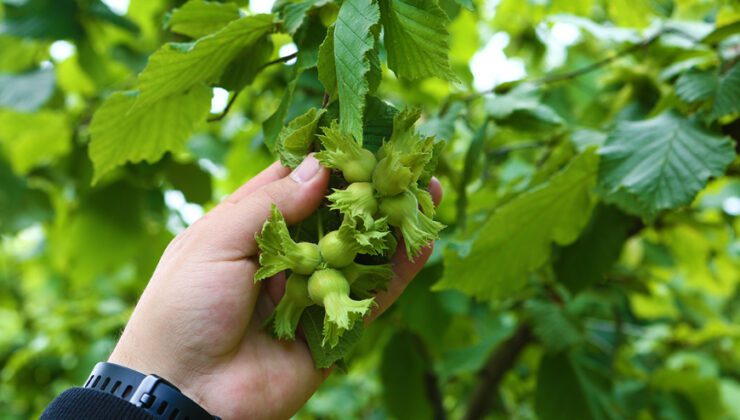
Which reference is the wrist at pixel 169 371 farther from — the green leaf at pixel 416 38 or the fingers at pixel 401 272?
the green leaf at pixel 416 38

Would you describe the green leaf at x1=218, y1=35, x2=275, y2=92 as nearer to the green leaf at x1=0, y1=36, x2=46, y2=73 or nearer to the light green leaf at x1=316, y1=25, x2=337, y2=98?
the light green leaf at x1=316, y1=25, x2=337, y2=98

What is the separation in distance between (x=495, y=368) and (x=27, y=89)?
1534mm

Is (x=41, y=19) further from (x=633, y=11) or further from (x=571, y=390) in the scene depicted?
(x=571, y=390)

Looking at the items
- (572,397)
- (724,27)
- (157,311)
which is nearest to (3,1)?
(157,311)

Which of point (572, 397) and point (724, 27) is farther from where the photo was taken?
point (572, 397)

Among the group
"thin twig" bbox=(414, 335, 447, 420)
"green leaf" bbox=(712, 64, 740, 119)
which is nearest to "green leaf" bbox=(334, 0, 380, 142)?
"green leaf" bbox=(712, 64, 740, 119)

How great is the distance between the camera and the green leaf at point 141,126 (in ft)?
3.20

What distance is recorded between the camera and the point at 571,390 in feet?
5.48

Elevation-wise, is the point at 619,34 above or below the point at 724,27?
below

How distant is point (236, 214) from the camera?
2.69 ft

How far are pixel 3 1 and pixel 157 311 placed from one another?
116cm

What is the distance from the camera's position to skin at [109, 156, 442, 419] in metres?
0.82

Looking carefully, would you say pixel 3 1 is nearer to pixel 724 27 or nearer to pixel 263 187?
pixel 263 187

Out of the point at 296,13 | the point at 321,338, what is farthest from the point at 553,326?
the point at 296,13
